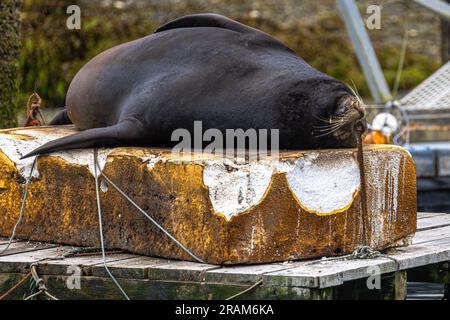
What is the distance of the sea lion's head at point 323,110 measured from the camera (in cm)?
574

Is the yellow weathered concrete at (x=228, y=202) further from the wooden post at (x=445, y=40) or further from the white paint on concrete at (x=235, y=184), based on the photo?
the wooden post at (x=445, y=40)

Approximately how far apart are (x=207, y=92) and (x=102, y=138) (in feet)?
1.98

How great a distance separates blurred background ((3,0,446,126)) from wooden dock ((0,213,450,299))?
1271 centimetres

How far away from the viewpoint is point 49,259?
5945 mm

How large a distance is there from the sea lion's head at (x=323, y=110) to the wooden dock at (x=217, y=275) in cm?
65

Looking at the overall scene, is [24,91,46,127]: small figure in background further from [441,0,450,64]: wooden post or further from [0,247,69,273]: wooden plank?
[441,0,450,64]: wooden post

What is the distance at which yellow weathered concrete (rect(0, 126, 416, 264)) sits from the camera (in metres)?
5.48

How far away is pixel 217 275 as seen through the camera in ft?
17.6

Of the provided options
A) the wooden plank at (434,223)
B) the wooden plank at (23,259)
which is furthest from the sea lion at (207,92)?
the wooden plank at (434,223)

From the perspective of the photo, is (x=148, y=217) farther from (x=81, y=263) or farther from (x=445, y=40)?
(x=445, y=40)

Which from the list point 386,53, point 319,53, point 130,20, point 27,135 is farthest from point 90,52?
point 27,135

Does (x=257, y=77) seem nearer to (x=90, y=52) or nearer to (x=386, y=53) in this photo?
(x=90, y=52)
